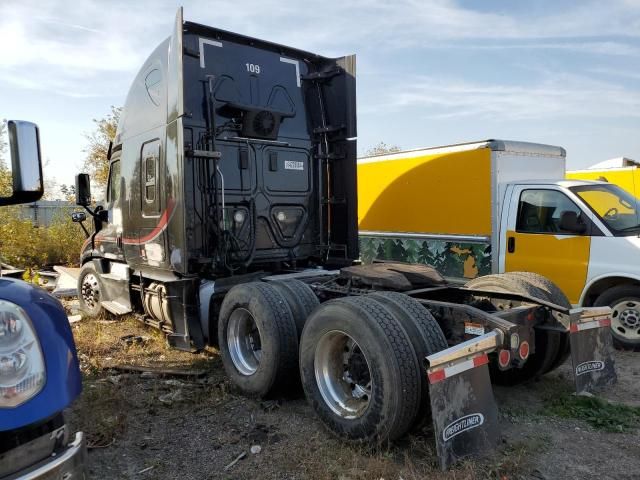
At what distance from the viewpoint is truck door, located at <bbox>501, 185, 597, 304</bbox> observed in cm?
632

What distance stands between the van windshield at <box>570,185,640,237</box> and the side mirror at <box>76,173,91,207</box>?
21.0ft

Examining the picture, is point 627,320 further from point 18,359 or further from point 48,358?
point 18,359

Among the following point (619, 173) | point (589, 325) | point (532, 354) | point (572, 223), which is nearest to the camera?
point (589, 325)

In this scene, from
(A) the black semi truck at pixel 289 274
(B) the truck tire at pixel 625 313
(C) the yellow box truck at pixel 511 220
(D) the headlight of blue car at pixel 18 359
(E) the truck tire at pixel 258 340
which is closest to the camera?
(D) the headlight of blue car at pixel 18 359

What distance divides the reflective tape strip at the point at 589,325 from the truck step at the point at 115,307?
524 centimetres

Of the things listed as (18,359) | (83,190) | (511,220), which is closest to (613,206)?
(511,220)

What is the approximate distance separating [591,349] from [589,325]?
8.5 inches

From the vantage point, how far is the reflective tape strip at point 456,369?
A: 120 inches

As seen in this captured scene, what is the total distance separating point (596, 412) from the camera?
13.4ft

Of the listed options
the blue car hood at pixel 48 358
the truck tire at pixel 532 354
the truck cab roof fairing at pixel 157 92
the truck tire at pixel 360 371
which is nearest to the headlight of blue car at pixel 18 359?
the blue car hood at pixel 48 358

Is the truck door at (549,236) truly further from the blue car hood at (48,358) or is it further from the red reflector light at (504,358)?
the blue car hood at (48,358)

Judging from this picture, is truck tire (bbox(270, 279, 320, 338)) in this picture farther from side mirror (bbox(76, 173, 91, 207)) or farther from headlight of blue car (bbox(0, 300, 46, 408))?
side mirror (bbox(76, 173, 91, 207))

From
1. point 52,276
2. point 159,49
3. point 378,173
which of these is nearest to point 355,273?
point 159,49

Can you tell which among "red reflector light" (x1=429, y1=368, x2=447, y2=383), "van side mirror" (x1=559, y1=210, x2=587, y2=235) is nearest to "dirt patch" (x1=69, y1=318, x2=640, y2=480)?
"red reflector light" (x1=429, y1=368, x2=447, y2=383)
